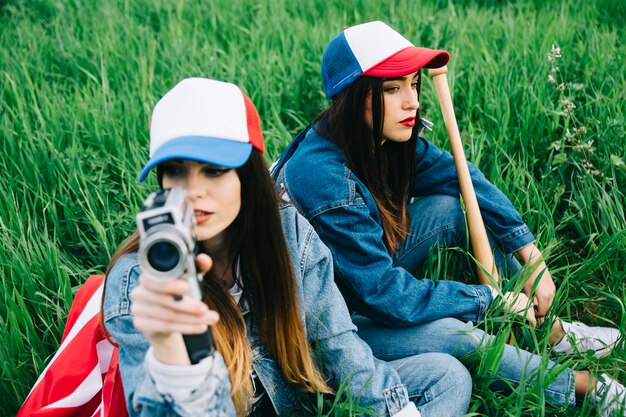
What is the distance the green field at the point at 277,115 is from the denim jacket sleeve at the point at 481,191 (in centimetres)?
13

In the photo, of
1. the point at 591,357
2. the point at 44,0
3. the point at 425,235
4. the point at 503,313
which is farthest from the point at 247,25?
the point at 591,357

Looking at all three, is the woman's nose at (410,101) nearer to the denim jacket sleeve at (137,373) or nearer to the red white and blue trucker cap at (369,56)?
the red white and blue trucker cap at (369,56)

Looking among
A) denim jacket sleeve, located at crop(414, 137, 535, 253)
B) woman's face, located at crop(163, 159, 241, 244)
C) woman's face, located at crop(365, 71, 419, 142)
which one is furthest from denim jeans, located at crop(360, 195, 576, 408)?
woman's face, located at crop(163, 159, 241, 244)

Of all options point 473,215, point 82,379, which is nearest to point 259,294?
point 82,379

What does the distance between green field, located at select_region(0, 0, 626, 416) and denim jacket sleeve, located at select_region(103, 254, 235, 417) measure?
0.68 metres

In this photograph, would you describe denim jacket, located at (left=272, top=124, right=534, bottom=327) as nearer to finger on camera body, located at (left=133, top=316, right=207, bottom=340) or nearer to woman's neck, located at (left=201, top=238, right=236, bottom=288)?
woman's neck, located at (left=201, top=238, right=236, bottom=288)

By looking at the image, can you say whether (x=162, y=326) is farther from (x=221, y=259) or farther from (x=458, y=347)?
(x=458, y=347)

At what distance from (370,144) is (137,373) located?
3.35ft

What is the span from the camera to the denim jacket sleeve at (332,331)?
5.32 ft

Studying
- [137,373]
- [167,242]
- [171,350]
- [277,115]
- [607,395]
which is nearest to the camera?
[167,242]

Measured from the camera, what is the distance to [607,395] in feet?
5.78

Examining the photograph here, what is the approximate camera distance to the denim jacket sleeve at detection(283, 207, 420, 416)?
5.32 feet

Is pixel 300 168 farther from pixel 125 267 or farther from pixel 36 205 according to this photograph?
pixel 36 205

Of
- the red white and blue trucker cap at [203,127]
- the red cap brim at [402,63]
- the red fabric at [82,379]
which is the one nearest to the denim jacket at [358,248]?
the red cap brim at [402,63]
